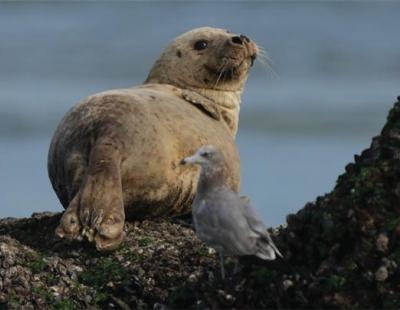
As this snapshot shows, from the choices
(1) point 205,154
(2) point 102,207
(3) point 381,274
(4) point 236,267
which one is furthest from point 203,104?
(3) point 381,274

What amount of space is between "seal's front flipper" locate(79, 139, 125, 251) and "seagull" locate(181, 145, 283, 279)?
1339mm

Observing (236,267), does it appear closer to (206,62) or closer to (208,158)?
(208,158)

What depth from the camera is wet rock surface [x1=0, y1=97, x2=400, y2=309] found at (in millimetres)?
6984

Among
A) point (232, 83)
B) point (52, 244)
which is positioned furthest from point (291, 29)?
point (52, 244)

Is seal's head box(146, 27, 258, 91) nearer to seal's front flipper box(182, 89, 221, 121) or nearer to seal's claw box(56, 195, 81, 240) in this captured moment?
seal's front flipper box(182, 89, 221, 121)

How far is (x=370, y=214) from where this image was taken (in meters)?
7.19

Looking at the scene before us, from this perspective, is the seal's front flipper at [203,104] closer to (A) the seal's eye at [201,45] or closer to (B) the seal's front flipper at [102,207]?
(A) the seal's eye at [201,45]

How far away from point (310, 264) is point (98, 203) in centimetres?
177

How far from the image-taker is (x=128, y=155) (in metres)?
9.27

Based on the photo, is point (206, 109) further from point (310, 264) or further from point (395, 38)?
point (395, 38)

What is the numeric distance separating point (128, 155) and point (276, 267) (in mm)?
2236

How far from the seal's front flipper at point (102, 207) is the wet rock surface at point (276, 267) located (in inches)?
2.9

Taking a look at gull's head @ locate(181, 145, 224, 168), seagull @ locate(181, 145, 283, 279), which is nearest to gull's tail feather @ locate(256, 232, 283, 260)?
seagull @ locate(181, 145, 283, 279)

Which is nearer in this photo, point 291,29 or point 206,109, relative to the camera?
point 206,109
